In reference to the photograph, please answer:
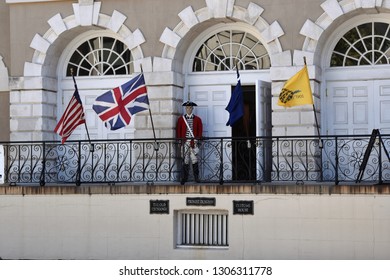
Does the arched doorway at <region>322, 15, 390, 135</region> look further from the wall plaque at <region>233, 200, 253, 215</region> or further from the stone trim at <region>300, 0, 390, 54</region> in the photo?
the wall plaque at <region>233, 200, 253, 215</region>

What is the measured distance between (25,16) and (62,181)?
4173 millimetres

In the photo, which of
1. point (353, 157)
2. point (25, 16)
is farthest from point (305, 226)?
point (25, 16)

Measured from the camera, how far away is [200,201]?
64.4 ft

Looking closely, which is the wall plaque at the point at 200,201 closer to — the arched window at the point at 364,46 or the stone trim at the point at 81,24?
the stone trim at the point at 81,24

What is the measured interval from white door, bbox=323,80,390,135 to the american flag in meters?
5.57

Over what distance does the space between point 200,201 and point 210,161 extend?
2015 mm

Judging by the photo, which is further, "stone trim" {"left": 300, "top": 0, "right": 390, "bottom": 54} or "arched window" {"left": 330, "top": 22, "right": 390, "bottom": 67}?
"arched window" {"left": 330, "top": 22, "right": 390, "bottom": 67}

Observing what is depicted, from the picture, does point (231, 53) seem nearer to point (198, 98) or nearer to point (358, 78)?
point (198, 98)

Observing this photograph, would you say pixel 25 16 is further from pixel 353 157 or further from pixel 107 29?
pixel 353 157

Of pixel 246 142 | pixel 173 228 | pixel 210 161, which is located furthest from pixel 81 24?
pixel 173 228

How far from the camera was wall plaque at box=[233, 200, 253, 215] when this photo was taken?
758 inches

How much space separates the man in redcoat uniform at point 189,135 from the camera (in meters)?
20.7

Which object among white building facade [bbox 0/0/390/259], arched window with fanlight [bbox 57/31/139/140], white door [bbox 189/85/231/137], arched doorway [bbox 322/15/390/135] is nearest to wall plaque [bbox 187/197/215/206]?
white building facade [bbox 0/0/390/259]

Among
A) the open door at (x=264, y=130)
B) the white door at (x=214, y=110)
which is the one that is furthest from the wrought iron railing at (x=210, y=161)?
the white door at (x=214, y=110)
